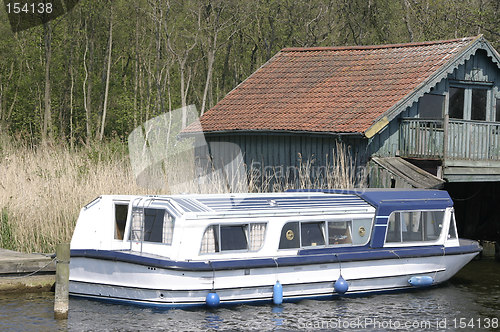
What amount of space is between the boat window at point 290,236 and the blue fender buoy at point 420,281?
113 inches

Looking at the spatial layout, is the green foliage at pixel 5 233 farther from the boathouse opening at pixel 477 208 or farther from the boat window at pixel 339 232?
the boathouse opening at pixel 477 208

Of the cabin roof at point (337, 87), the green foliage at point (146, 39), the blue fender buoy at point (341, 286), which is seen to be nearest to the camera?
the blue fender buoy at point (341, 286)

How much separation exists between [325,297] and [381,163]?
6.09 m

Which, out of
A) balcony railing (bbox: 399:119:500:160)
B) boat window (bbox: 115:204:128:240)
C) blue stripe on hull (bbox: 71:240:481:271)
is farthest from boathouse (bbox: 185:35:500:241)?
boat window (bbox: 115:204:128:240)

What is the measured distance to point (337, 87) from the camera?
2511 cm

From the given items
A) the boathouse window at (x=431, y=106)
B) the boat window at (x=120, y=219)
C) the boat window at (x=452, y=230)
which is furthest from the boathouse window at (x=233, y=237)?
the boathouse window at (x=431, y=106)

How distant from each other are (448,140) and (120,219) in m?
10.0

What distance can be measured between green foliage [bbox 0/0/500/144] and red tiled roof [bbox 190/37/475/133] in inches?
522

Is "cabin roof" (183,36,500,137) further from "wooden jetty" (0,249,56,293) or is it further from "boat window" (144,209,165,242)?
"wooden jetty" (0,249,56,293)

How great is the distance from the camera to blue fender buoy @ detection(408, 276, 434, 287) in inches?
696

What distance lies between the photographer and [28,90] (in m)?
Result: 43.5

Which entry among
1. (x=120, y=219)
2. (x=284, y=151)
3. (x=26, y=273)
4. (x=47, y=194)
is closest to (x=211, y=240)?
(x=120, y=219)

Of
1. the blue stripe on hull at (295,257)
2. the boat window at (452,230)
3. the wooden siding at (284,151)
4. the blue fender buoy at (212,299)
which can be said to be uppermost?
the wooden siding at (284,151)

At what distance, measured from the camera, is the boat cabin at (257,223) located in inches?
609
